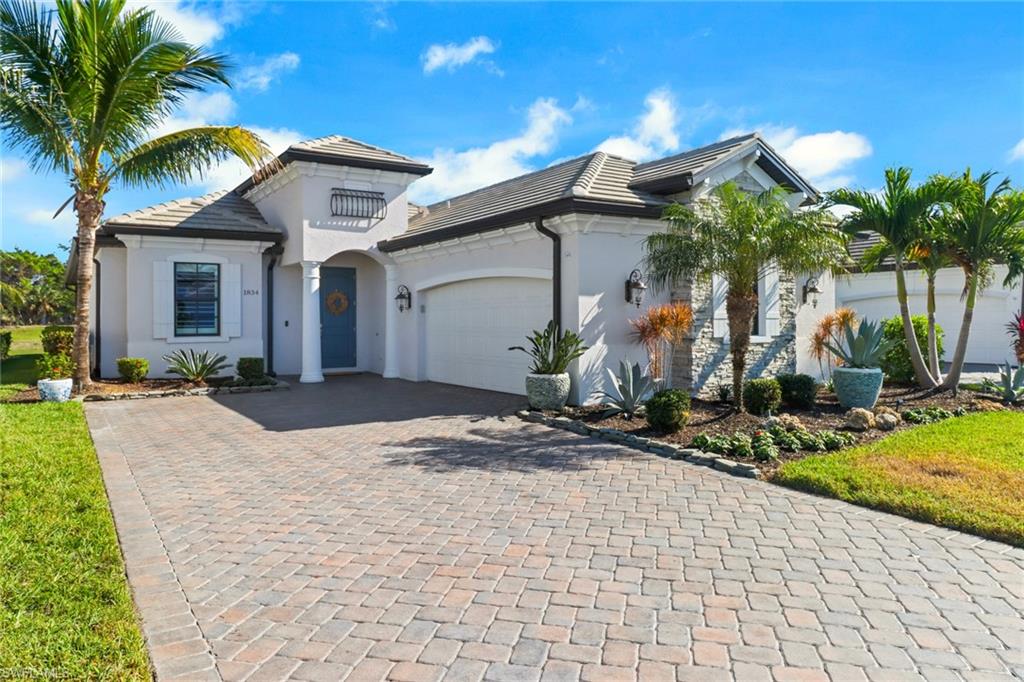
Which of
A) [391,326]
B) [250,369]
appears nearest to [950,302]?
[391,326]

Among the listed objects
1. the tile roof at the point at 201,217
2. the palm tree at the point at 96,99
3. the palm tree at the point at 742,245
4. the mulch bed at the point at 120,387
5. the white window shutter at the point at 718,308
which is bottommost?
the mulch bed at the point at 120,387

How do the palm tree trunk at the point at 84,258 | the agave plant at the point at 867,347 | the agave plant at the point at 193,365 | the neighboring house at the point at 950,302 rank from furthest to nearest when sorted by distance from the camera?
1. the neighboring house at the point at 950,302
2. the agave plant at the point at 193,365
3. the palm tree trunk at the point at 84,258
4. the agave plant at the point at 867,347

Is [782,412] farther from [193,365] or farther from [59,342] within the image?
[59,342]

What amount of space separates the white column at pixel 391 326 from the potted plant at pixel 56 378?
7.03 metres

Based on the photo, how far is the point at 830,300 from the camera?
15375mm

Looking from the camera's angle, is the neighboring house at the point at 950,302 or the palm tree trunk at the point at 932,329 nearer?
the palm tree trunk at the point at 932,329

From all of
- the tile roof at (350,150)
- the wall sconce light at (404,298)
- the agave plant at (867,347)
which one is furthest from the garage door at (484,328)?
the agave plant at (867,347)

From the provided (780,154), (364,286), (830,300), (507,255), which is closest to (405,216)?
(364,286)

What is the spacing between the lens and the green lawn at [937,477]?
5.48 m

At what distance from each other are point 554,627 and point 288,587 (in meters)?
1.78

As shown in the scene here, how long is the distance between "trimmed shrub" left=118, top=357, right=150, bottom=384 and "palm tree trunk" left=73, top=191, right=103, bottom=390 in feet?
4.62

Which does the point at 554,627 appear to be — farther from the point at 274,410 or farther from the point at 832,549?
the point at 274,410

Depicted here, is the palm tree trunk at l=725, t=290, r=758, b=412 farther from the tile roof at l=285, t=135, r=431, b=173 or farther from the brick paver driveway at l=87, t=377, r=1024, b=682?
the tile roof at l=285, t=135, r=431, b=173

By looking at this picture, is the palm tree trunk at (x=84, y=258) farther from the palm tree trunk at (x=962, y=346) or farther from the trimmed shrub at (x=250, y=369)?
the palm tree trunk at (x=962, y=346)
